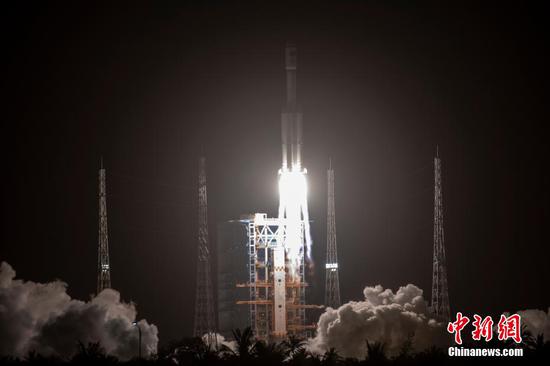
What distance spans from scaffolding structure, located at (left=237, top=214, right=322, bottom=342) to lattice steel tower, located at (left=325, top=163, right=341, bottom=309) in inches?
58.1

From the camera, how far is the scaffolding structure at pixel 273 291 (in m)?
84.9

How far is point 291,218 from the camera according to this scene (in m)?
86.1

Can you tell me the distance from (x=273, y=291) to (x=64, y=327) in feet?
43.9

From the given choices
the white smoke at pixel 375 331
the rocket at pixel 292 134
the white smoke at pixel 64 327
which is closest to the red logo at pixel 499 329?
the white smoke at pixel 375 331

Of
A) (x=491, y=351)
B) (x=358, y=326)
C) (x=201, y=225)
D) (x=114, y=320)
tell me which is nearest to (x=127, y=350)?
(x=114, y=320)

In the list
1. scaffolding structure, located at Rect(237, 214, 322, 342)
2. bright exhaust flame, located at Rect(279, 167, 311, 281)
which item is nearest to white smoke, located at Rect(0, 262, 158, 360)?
scaffolding structure, located at Rect(237, 214, 322, 342)

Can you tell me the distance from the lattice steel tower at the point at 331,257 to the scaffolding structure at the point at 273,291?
1.48 metres

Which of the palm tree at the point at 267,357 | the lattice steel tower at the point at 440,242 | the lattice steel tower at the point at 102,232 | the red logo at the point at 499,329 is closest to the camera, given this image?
the palm tree at the point at 267,357

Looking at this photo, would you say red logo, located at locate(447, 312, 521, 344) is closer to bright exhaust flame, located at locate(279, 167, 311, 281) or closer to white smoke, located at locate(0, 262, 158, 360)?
bright exhaust flame, located at locate(279, 167, 311, 281)

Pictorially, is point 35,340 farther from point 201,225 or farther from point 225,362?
point 225,362

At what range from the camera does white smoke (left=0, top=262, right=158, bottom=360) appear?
7831 centimetres

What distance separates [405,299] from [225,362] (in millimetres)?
30840

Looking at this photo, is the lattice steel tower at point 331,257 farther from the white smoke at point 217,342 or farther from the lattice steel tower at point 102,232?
the lattice steel tower at point 102,232

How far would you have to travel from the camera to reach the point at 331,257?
84.1 meters
